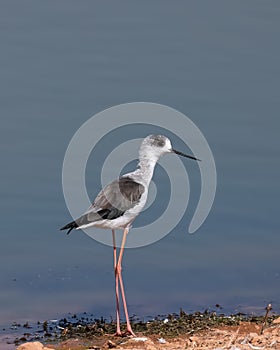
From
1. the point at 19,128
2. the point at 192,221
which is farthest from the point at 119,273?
the point at 19,128

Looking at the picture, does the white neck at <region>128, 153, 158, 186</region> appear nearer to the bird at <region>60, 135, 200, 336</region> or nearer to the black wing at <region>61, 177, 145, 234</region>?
the bird at <region>60, 135, 200, 336</region>

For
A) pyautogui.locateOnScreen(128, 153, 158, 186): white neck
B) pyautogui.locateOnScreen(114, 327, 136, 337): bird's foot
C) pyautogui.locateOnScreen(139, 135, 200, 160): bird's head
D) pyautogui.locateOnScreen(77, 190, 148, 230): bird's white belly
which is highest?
pyautogui.locateOnScreen(139, 135, 200, 160): bird's head

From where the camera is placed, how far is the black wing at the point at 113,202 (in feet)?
34.4

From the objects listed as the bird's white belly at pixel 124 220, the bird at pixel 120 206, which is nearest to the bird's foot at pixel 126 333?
the bird at pixel 120 206

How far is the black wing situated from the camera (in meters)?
10.5

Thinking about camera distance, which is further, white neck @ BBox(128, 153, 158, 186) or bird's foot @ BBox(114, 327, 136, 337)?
white neck @ BBox(128, 153, 158, 186)

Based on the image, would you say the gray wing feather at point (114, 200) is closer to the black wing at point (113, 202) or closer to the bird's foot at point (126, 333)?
the black wing at point (113, 202)

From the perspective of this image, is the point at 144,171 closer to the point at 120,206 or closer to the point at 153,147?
the point at 153,147

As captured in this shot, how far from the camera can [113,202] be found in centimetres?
1066

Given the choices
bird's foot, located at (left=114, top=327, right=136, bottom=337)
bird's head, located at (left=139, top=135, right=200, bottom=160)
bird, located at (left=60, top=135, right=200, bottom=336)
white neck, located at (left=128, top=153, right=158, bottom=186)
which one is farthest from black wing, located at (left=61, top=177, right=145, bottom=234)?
bird's foot, located at (left=114, top=327, right=136, bottom=337)

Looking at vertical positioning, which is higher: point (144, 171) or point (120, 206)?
point (144, 171)

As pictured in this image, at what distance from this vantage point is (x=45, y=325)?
10.7m

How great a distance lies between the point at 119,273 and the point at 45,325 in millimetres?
837

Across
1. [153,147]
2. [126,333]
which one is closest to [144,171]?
[153,147]
